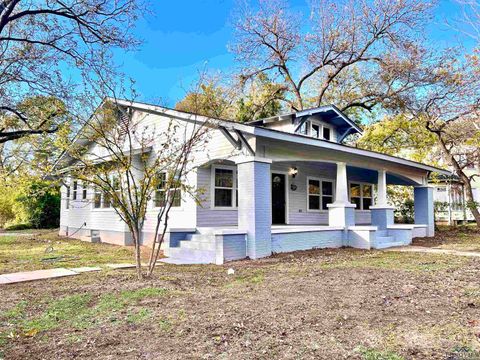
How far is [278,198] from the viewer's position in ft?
43.7

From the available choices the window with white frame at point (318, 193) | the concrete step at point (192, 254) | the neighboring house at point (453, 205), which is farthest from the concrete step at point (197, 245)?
the neighboring house at point (453, 205)

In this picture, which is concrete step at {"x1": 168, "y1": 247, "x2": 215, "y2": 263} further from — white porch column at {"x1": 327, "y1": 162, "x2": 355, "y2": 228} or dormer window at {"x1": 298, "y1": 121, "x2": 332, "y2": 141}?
dormer window at {"x1": 298, "y1": 121, "x2": 332, "y2": 141}

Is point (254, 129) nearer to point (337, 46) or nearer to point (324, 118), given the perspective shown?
point (324, 118)

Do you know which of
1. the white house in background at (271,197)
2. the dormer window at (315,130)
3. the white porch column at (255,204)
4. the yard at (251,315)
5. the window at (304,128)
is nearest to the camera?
the yard at (251,315)

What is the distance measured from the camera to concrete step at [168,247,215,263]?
9.10 meters

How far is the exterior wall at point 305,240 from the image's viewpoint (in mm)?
9789

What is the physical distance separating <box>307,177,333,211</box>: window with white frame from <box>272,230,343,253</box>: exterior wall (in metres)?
2.98

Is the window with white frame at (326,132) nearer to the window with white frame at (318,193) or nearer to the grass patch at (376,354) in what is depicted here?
the window with white frame at (318,193)

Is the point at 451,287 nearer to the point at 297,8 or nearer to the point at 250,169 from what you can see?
the point at 250,169

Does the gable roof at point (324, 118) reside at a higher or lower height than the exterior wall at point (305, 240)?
higher

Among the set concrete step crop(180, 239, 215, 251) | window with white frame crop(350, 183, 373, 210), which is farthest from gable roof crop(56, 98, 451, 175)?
window with white frame crop(350, 183, 373, 210)

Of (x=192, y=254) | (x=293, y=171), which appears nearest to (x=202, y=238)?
(x=192, y=254)

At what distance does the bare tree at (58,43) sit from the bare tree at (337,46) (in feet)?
38.1

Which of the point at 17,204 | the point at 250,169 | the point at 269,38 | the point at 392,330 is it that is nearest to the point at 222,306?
the point at 392,330
